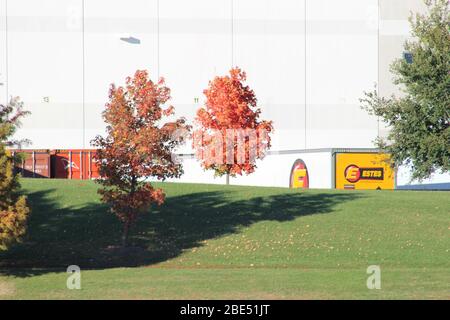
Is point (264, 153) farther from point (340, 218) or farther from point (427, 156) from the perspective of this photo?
point (427, 156)

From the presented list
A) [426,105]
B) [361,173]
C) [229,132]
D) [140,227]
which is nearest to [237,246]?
[140,227]

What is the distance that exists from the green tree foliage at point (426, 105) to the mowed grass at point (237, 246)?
11.3 feet

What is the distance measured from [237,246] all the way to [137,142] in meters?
5.96

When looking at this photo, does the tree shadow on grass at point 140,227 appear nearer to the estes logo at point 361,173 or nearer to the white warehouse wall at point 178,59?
the estes logo at point 361,173

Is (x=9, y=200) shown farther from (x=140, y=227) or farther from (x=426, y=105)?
(x=426, y=105)

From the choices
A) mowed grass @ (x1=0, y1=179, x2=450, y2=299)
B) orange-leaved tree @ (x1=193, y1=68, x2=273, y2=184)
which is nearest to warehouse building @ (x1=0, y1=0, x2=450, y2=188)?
orange-leaved tree @ (x1=193, y1=68, x2=273, y2=184)

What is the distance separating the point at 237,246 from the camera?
30.8m

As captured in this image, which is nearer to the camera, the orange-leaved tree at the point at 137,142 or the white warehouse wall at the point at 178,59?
the orange-leaved tree at the point at 137,142

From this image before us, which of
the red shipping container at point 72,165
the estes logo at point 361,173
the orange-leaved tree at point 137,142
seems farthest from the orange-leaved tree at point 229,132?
the orange-leaved tree at point 137,142

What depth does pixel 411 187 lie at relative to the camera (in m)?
54.4

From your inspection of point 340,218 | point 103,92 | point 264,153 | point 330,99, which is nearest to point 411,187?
point 264,153

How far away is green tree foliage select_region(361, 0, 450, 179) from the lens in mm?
30922

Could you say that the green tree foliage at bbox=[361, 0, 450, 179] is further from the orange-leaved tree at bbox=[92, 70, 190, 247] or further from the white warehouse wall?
the white warehouse wall

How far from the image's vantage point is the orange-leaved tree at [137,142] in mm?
29016
